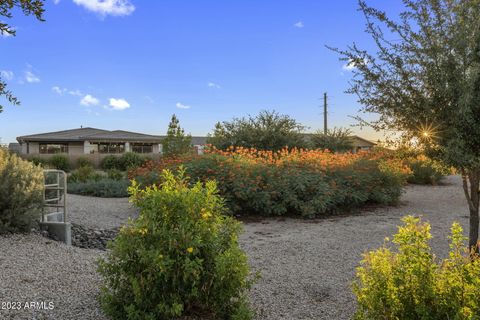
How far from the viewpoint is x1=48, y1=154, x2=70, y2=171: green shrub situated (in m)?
24.3

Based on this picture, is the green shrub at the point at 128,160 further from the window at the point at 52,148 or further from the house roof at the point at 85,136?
the window at the point at 52,148

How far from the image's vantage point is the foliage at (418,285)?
2.32 metres

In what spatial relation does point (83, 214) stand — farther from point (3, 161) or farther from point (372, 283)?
point (372, 283)

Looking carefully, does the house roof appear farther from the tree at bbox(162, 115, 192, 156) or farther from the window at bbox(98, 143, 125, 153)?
the tree at bbox(162, 115, 192, 156)

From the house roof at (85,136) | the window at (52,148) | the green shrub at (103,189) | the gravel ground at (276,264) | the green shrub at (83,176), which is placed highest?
the house roof at (85,136)

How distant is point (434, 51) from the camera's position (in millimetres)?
4246

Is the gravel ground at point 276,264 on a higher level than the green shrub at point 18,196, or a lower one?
lower

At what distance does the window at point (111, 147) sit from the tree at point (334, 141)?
18.5 m

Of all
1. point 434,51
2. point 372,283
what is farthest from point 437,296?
point 434,51

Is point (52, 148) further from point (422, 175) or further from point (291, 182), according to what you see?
point (291, 182)

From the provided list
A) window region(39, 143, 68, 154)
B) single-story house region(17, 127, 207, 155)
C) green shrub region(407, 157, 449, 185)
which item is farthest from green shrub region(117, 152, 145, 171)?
green shrub region(407, 157, 449, 185)

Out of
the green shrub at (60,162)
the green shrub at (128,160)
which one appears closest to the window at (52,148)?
the green shrub at (60,162)

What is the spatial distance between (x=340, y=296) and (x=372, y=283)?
1.66 m

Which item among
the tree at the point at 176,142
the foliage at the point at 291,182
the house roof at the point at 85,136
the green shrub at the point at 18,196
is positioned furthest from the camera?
the house roof at the point at 85,136
